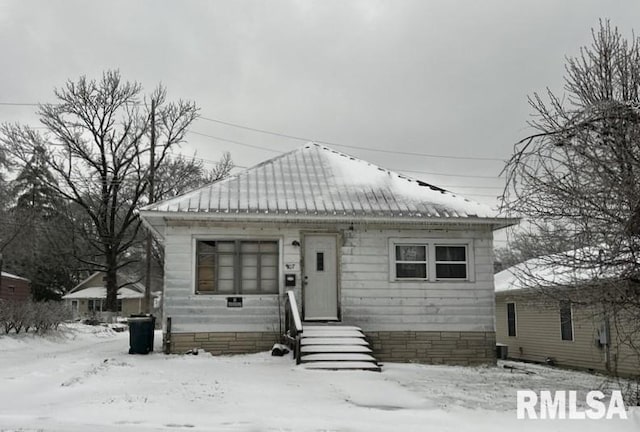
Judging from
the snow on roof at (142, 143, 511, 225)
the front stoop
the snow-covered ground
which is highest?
the snow on roof at (142, 143, 511, 225)

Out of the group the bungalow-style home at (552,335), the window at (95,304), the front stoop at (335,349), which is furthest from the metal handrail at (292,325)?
the window at (95,304)

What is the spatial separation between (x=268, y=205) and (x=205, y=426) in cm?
824

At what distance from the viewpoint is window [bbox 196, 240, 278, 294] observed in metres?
14.2

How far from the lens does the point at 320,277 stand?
14.6m

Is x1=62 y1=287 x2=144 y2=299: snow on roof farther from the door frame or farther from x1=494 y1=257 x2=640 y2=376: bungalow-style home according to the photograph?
the door frame

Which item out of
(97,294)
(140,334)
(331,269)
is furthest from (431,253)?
(97,294)

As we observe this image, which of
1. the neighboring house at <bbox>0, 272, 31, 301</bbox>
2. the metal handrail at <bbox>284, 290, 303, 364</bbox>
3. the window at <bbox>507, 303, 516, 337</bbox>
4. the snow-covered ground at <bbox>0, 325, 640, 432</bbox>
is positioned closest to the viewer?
the snow-covered ground at <bbox>0, 325, 640, 432</bbox>

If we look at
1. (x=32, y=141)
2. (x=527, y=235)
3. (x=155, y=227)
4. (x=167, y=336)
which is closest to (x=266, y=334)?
(x=167, y=336)

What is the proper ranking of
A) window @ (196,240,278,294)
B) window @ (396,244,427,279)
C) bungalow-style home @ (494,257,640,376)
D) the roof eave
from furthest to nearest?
bungalow-style home @ (494,257,640,376)
window @ (396,244,427,279)
window @ (196,240,278,294)
the roof eave

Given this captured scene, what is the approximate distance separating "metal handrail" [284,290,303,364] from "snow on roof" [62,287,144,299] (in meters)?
38.0

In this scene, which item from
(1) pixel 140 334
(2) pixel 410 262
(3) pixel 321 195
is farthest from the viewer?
(3) pixel 321 195

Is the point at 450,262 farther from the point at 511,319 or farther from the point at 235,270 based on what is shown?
the point at 511,319

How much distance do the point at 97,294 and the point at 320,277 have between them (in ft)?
126

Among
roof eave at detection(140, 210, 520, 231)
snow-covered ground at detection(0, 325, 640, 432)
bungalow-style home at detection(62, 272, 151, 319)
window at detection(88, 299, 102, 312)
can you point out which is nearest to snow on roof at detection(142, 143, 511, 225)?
roof eave at detection(140, 210, 520, 231)
